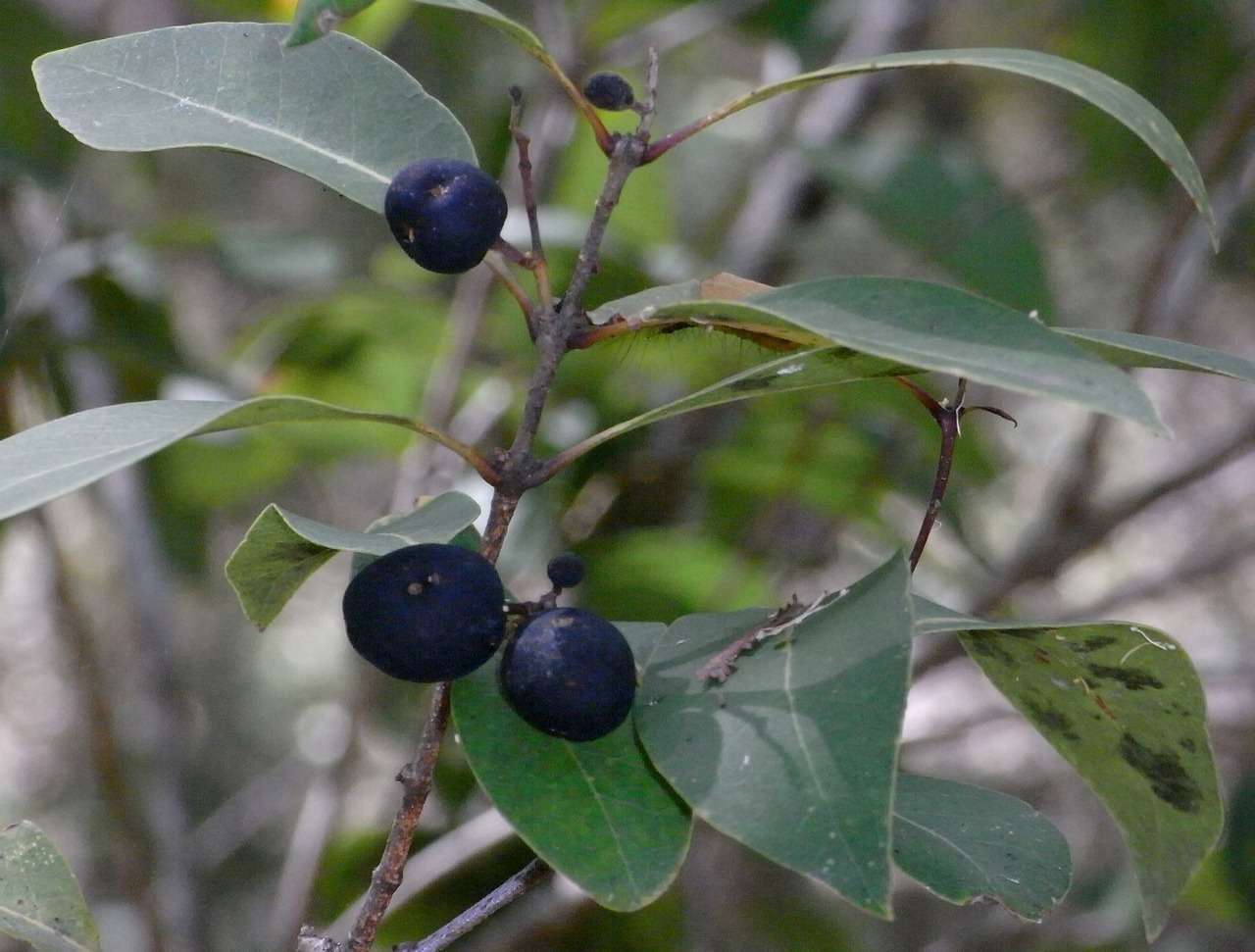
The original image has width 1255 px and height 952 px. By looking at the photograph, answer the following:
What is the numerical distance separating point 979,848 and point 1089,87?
329 mm

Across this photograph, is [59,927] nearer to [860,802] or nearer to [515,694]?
[515,694]

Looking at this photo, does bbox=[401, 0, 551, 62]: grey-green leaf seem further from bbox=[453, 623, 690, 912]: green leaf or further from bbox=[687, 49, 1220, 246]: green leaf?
bbox=[453, 623, 690, 912]: green leaf

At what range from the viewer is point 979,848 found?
0.63 meters

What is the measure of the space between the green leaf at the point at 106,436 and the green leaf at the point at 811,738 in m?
0.18

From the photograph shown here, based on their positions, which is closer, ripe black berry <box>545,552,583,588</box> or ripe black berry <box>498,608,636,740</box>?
ripe black berry <box>498,608,636,740</box>

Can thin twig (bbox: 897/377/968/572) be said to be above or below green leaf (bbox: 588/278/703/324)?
below

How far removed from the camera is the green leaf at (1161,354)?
0.55 meters

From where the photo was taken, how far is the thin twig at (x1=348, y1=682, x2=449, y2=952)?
0.58 meters

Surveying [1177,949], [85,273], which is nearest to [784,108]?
[85,273]

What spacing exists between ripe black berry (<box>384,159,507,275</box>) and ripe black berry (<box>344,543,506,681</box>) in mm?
129

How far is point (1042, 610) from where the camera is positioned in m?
2.37

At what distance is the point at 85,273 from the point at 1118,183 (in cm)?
155

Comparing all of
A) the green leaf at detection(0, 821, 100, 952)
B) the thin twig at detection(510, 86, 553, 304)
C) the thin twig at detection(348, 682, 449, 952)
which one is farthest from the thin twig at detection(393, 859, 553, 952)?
the thin twig at detection(510, 86, 553, 304)

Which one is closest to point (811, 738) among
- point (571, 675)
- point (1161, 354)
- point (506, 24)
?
point (571, 675)
